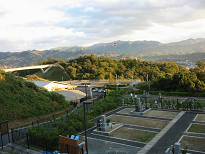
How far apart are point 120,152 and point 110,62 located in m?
91.6

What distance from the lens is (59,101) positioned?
2570cm

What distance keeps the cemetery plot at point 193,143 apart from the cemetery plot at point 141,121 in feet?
10.8

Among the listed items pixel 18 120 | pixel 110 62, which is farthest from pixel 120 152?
pixel 110 62

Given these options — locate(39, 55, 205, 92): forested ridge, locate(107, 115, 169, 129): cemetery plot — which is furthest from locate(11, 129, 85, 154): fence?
locate(39, 55, 205, 92): forested ridge

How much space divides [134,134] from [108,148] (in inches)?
132

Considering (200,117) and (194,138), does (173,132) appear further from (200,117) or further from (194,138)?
(200,117)

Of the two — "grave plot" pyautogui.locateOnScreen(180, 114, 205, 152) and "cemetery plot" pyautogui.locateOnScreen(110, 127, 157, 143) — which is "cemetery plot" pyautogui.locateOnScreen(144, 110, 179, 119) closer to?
"grave plot" pyautogui.locateOnScreen(180, 114, 205, 152)

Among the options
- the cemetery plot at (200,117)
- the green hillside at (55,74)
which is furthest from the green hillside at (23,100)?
the green hillside at (55,74)

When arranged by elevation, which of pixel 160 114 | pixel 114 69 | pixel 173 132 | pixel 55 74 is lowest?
pixel 160 114

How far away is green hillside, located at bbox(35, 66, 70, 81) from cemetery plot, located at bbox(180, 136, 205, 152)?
78.5 meters

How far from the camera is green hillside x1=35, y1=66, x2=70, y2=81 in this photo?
88438 mm

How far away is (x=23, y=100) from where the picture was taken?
21.8 meters

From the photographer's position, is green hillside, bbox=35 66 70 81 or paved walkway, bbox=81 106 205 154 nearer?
paved walkway, bbox=81 106 205 154

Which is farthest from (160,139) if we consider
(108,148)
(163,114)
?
(163,114)
